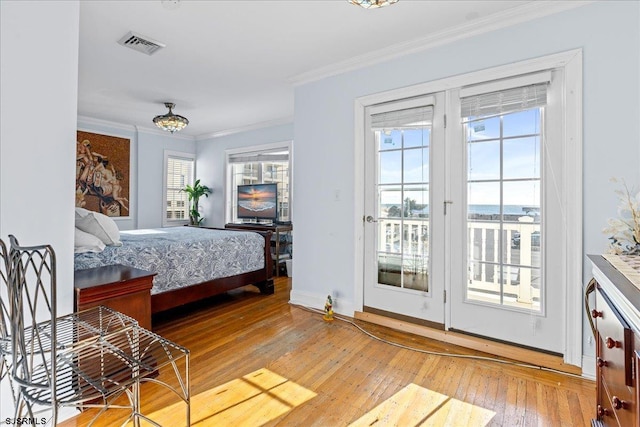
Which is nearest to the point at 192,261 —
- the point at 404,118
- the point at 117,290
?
the point at 117,290

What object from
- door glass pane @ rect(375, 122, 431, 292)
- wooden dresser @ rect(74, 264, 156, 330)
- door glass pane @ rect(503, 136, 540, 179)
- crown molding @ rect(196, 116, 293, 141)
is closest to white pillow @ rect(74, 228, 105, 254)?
wooden dresser @ rect(74, 264, 156, 330)

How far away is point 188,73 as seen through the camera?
3457mm

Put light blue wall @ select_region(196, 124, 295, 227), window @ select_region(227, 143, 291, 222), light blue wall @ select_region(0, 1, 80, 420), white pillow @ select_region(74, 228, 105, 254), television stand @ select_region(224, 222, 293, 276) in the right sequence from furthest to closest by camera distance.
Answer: light blue wall @ select_region(196, 124, 295, 227)
window @ select_region(227, 143, 291, 222)
television stand @ select_region(224, 222, 293, 276)
white pillow @ select_region(74, 228, 105, 254)
light blue wall @ select_region(0, 1, 80, 420)

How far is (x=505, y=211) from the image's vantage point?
2.42 metres

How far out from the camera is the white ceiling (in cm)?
230

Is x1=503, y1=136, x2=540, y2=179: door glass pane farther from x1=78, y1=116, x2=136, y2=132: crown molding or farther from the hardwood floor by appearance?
x1=78, y1=116, x2=136, y2=132: crown molding

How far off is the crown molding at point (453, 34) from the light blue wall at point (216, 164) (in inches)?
106

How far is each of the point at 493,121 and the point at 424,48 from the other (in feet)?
2.82

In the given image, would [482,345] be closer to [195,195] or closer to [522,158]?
[522,158]

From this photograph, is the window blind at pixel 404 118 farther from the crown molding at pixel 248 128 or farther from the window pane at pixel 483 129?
the crown molding at pixel 248 128

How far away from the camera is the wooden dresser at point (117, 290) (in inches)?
69.7

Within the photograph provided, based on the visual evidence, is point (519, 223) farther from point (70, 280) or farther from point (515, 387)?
point (70, 280)

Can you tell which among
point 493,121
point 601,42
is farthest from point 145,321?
point 601,42

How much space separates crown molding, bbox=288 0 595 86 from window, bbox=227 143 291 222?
2.23m
